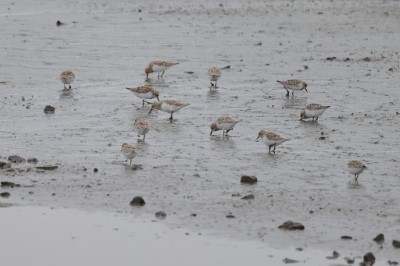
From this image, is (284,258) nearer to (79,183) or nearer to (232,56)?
(79,183)

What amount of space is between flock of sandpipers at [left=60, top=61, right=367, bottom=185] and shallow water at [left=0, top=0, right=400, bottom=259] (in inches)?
10.4

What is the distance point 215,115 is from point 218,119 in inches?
86.9

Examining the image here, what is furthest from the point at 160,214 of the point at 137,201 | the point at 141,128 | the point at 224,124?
the point at 224,124

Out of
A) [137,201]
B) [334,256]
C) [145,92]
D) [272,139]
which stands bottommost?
[334,256]

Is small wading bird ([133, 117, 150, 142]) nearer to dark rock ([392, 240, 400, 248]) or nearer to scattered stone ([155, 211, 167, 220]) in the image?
scattered stone ([155, 211, 167, 220])

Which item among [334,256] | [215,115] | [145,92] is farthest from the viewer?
[145,92]

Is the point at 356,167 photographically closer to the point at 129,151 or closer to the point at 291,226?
the point at 291,226

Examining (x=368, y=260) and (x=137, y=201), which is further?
(x=137, y=201)

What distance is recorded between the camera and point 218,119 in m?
21.6

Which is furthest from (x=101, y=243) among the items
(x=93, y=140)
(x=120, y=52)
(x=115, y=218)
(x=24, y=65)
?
(x=120, y=52)

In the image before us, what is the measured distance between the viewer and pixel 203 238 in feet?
50.6

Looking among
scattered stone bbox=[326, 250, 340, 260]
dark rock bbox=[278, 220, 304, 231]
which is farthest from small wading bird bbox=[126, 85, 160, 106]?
scattered stone bbox=[326, 250, 340, 260]

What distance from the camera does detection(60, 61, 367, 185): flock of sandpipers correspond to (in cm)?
1883

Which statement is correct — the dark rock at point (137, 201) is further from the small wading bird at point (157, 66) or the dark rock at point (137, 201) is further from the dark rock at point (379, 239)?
the small wading bird at point (157, 66)
